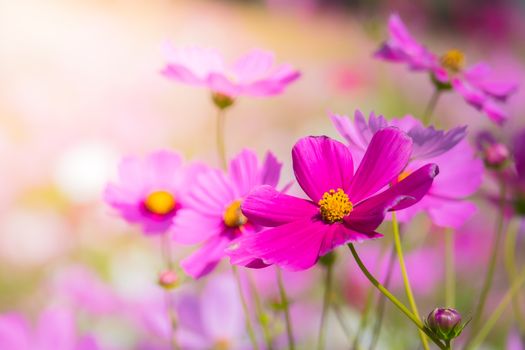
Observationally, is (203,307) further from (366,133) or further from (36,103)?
(36,103)

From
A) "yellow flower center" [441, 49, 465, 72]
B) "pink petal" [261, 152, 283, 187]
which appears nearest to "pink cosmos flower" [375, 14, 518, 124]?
"yellow flower center" [441, 49, 465, 72]

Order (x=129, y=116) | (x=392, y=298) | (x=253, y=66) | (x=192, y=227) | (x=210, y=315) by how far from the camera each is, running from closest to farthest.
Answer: (x=392, y=298) < (x=192, y=227) < (x=253, y=66) < (x=210, y=315) < (x=129, y=116)

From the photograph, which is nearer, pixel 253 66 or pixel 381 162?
pixel 381 162

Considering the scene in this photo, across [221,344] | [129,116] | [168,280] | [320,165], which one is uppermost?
[320,165]

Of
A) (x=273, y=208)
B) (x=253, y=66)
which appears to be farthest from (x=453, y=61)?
(x=273, y=208)

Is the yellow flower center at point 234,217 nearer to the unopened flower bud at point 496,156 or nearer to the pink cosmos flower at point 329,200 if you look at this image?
the pink cosmos flower at point 329,200

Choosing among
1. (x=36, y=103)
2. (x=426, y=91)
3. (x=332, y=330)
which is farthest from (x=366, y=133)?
(x=426, y=91)

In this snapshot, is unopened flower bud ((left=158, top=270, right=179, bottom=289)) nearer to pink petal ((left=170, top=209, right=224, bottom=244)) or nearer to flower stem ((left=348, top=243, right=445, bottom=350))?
pink petal ((left=170, top=209, right=224, bottom=244))

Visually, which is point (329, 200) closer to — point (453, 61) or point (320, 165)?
point (320, 165)
